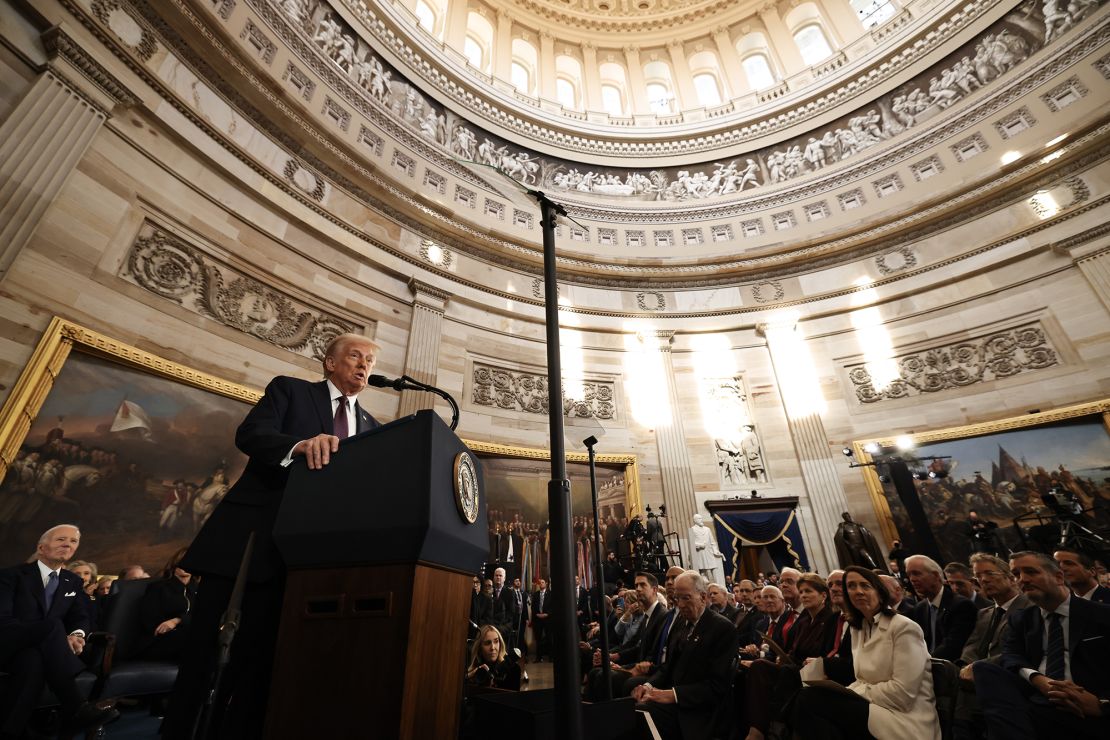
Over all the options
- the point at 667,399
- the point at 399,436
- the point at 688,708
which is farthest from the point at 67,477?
the point at 667,399

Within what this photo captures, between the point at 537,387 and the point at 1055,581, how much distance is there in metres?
10.3

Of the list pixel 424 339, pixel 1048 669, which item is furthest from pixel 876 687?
pixel 424 339

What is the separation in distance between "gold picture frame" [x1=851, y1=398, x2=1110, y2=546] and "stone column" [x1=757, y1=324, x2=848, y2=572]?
2.16 feet

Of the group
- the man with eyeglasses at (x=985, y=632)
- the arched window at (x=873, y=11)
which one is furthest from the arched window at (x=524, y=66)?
the man with eyeglasses at (x=985, y=632)

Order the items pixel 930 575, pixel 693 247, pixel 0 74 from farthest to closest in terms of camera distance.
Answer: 1. pixel 693 247
2. pixel 0 74
3. pixel 930 575

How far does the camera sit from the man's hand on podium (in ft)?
6.02

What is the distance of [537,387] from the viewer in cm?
1304

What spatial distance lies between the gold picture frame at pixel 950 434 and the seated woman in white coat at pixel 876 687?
9.48m

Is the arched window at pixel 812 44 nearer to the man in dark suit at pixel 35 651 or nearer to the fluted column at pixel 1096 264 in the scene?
the fluted column at pixel 1096 264

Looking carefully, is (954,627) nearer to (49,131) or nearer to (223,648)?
(223,648)

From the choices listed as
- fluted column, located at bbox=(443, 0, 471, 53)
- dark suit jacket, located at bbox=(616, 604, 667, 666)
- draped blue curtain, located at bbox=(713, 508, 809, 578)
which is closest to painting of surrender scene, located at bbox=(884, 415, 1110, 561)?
draped blue curtain, located at bbox=(713, 508, 809, 578)

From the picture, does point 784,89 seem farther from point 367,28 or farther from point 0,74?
point 0,74

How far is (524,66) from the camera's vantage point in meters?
20.4

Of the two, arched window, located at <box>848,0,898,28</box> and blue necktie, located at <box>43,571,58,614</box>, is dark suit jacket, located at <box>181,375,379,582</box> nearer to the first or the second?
blue necktie, located at <box>43,571,58,614</box>
